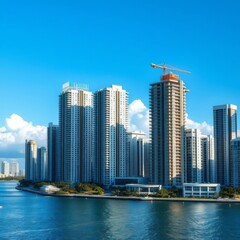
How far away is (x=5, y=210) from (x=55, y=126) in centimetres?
6646

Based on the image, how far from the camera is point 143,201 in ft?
249

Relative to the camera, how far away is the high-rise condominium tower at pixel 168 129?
8544cm

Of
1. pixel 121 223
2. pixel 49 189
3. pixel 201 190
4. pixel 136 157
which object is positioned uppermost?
pixel 136 157

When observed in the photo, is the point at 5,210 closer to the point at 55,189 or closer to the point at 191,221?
the point at 191,221

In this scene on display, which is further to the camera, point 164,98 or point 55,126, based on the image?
point 55,126

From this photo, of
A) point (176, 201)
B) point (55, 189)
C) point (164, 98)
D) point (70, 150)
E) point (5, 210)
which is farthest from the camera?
point (70, 150)

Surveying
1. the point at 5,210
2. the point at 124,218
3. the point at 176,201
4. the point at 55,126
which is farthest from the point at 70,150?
the point at 124,218

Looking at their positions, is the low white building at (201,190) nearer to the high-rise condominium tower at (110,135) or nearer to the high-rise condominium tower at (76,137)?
the high-rise condominium tower at (110,135)

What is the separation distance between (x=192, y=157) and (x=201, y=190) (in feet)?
38.1

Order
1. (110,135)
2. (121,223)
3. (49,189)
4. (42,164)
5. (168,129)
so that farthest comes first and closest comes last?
(42,164) < (110,135) < (49,189) < (168,129) < (121,223)

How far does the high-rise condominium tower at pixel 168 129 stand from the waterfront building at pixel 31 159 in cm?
7175

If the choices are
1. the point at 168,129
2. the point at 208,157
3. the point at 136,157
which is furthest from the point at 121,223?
the point at 136,157

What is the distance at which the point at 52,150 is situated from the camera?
12269cm

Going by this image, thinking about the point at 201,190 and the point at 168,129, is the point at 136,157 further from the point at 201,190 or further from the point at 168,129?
the point at 201,190
